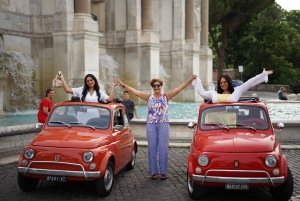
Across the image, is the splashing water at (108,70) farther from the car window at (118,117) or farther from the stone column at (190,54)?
the car window at (118,117)

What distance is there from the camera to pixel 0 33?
17750 millimetres

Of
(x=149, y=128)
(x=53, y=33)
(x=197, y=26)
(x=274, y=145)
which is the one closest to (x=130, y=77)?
(x=53, y=33)

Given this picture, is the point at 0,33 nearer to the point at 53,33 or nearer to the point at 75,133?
the point at 53,33

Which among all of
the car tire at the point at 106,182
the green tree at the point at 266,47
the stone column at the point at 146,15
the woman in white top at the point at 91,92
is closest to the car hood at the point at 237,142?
the car tire at the point at 106,182

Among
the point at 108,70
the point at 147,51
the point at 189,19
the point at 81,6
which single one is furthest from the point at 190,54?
the point at 81,6

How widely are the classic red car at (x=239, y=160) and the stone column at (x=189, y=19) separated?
2424 cm

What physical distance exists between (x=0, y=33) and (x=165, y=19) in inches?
577

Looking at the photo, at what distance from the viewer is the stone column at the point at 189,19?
29.5 meters

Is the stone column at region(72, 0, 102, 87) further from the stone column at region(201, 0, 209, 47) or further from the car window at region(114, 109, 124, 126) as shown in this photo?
the stone column at region(201, 0, 209, 47)

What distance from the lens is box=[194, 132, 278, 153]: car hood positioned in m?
5.31

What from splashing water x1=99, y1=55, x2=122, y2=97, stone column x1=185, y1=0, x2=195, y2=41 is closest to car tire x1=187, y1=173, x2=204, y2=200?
splashing water x1=99, y1=55, x2=122, y2=97

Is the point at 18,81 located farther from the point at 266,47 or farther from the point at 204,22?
the point at 266,47

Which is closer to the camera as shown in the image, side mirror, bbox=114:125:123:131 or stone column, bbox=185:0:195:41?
side mirror, bbox=114:125:123:131

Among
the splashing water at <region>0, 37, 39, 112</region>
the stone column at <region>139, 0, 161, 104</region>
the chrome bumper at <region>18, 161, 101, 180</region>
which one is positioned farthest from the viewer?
the stone column at <region>139, 0, 161, 104</region>
